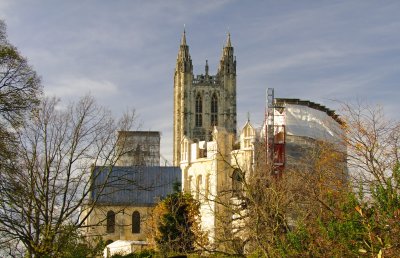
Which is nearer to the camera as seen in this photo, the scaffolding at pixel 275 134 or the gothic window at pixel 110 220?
the gothic window at pixel 110 220

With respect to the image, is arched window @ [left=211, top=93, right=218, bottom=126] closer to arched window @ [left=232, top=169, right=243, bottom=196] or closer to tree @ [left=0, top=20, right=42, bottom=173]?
arched window @ [left=232, top=169, right=243, bottom=196]

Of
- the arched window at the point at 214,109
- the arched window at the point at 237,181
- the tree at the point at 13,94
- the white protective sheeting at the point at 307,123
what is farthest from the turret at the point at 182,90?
the tree at the point at 13,94

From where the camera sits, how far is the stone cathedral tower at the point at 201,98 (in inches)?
4018

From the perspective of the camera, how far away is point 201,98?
10469 cm

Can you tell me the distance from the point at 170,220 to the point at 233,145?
35.3 ft

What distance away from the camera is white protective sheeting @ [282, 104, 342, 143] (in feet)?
144

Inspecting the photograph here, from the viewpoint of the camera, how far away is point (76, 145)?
23078 mm

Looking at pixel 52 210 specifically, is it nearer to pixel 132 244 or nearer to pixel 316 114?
pixel 132 244

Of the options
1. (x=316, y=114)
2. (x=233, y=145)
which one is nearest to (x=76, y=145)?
(x=233, y=145)

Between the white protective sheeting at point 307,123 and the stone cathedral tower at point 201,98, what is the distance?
55.4m

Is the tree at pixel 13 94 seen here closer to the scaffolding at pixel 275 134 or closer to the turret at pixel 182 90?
the scaffolding at pixel 275 134

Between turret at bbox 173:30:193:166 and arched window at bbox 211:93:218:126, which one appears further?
arched window at bbox 211:93:218:126

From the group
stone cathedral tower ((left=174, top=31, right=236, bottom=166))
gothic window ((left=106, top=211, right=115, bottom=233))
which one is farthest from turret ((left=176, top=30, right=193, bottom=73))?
gothic window ((left=106, top=211, right=115, bottom=233))

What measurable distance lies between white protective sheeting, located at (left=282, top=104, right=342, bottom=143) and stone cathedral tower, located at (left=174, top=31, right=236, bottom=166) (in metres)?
55.4
